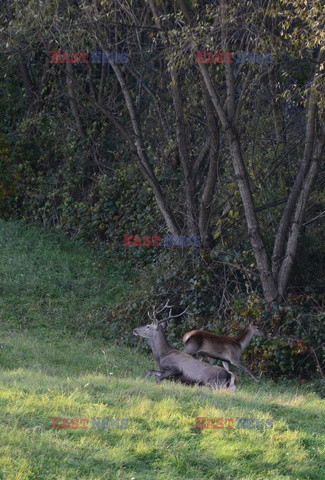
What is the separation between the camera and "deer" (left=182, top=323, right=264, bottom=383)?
38.3 ft

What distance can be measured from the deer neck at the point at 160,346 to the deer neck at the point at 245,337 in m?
1.34

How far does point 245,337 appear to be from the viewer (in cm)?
1222

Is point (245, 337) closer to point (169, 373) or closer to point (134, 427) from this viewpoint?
point (169, 373)

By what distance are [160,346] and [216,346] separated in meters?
0.93

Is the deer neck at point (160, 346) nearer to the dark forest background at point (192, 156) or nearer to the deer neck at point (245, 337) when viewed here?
the deer neck at point (245, 337)

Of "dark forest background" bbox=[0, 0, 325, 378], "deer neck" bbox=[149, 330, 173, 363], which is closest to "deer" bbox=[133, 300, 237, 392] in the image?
"deer neck" bbox=[149, 330, 173, 363]

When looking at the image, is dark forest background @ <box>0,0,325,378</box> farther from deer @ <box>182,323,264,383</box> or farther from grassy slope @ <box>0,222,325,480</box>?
grassy slope @ <box>0,222,325,480</box>

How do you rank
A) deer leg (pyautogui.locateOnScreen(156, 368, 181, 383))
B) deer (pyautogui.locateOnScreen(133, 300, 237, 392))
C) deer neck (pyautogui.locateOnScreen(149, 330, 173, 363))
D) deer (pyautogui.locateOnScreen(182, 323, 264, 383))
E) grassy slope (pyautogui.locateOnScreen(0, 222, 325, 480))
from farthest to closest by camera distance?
deer (pyautogui.locateOnScreen(182, 323, 264, 383)) → deer neck (pyautogui.locateOnScreen(149, 330, 173, 363)) → deer leg (pyautogui.locateOnScreen(156, 368, 181, 383)) → deer (pyautogui.locateOnScreen(133, 300, 237, 392)) → grassy slope (pyautogui.locateOnScreen(0, 222, 325, 480))

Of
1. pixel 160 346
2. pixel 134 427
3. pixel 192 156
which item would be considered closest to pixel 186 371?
pixel 160 346

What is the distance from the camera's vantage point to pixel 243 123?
16.2 meters

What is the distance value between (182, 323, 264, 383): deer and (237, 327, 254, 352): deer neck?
0.6 inches

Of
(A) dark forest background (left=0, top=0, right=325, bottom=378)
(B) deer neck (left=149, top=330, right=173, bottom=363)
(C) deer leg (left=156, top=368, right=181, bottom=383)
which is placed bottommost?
(C) deer leg (left=156, top=368, right=181, bottom=383)

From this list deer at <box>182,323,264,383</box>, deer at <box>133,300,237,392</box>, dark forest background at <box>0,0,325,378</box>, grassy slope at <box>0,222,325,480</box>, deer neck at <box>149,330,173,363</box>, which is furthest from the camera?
dark forest background at <box>0,0,325,378</box>

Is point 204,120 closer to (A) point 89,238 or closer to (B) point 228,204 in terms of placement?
(B) point 228,204
